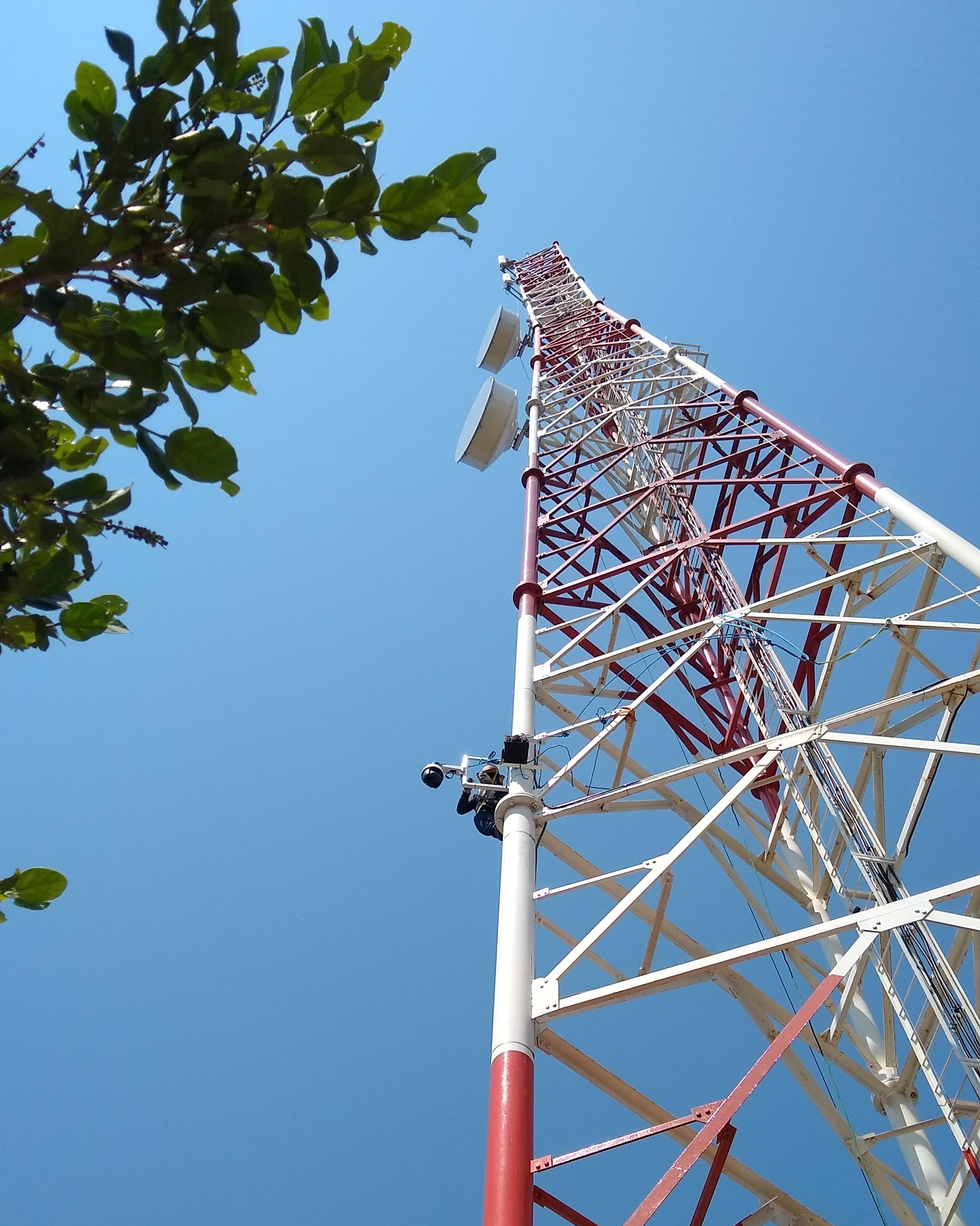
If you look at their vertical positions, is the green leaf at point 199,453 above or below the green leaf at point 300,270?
below

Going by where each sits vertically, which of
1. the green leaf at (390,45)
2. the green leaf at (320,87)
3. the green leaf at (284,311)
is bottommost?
the green leaf at (284,311)

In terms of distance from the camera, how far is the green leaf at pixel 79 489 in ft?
8.69

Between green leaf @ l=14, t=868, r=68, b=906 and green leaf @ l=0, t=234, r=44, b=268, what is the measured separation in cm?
183

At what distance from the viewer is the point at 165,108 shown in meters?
2.38

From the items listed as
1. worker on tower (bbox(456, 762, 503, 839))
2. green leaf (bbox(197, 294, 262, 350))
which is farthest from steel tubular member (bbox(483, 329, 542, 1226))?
green leaf (bbox(197, 294, 262, 350))

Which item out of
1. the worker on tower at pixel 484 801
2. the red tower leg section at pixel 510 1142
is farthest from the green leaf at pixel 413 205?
the worker on tower at pixel 484 801

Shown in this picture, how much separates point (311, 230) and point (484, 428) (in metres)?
9.48

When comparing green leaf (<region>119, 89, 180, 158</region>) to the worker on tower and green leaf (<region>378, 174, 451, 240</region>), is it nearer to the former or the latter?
green leaf (<region>378, 174, 451, 240</region>)

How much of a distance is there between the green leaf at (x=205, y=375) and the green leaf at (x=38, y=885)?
5.31 ft

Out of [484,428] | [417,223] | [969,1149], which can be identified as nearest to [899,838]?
[969,1149]

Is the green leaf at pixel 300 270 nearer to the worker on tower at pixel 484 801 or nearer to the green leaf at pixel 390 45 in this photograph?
the green leaf at pixel 390 45

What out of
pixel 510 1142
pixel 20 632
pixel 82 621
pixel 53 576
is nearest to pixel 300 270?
pixel 53 576

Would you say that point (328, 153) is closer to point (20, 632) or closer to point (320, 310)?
point (320, 310)

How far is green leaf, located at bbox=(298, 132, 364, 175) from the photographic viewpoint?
2.51 metres
